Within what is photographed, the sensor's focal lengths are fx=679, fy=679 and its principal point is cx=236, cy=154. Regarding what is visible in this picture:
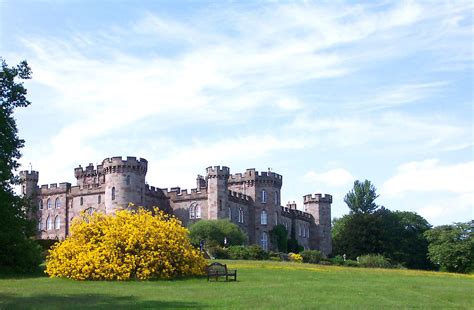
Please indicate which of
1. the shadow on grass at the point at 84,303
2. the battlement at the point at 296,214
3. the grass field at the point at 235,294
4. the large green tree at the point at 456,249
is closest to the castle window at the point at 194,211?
the battlement at the point at 296,214

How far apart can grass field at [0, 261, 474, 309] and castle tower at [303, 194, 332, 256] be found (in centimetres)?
6081

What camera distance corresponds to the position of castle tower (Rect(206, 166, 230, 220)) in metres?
71.4

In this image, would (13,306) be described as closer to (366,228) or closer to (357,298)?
(357,298)

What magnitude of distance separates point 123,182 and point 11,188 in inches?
1343

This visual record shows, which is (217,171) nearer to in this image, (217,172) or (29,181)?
(217,172)

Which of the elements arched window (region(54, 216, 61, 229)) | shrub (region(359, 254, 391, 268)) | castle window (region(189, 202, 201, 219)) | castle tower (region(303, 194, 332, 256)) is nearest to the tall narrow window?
castle window (region(189, 202, 201, 219))

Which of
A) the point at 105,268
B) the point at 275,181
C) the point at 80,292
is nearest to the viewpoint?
the point at 80,292

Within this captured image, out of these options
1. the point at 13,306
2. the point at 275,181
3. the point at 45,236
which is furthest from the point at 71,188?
the point at 13,306

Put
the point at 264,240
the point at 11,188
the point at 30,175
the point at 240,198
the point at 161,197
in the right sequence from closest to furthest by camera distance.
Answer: the point at 11,188, the point at 161,197, the point at 240,198, the point at 30,175, the point at 264,240

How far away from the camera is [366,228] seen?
85.2 m

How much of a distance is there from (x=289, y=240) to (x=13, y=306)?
6327 cm

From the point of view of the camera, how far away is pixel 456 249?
232 feet

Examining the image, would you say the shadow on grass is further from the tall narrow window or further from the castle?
the tall narrow window

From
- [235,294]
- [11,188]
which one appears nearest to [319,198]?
[11,188]
